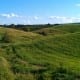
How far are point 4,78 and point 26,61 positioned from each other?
33.4 ft

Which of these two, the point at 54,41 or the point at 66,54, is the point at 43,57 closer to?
the point at 66,54

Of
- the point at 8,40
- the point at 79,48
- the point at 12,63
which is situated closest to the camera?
the point at 12,63

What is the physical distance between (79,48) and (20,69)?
17.9 m

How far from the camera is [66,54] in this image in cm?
4072

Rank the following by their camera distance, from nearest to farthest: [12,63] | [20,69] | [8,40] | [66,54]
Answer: [20,69] < [12,63] < [66,54] < [8,40]

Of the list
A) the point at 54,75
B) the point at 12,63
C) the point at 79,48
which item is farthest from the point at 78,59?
the point at 54,75

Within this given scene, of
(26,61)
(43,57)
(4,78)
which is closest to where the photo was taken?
(4,78)

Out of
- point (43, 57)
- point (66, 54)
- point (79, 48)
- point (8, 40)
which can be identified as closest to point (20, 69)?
point (43, 57)

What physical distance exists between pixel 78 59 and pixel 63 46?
328 inches

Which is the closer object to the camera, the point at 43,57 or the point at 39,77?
the point at 39,77

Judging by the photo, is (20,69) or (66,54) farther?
(66,54)

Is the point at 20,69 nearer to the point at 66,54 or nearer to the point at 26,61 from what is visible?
the point at 26,61

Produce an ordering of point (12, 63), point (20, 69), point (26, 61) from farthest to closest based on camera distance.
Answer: point (26, 61) < point (12, 63) < point (20, 69)

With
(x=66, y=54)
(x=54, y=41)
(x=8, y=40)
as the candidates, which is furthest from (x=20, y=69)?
(x=8, y=40)
